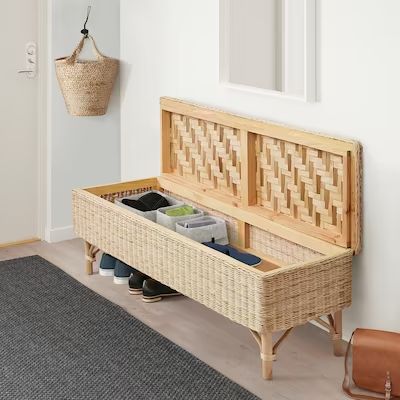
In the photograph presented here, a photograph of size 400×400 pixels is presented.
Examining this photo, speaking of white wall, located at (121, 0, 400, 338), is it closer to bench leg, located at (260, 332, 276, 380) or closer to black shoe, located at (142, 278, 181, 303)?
→ bench leg, located at (260, 332, 276, 380)

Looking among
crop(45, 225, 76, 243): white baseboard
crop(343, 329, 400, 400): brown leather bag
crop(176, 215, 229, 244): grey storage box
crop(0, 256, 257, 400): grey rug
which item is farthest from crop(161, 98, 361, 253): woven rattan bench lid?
crop(45, 225, 76, 243): white baseboard

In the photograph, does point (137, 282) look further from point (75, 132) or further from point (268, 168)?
point (75, 132)

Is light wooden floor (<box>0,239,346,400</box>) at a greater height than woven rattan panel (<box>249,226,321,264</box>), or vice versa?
woven rattan panel (<box>249,226,321,264</box>)

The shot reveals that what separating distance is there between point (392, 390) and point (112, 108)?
243 centimetres

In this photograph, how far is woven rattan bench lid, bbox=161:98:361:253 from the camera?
123 inches

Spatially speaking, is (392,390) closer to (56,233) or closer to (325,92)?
(325,92)

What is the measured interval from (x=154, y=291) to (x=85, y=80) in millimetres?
1182

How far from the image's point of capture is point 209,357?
10.6ft

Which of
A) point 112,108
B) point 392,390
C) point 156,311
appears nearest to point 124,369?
point 156,311

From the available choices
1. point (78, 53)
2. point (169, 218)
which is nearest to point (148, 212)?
point (169, 218)

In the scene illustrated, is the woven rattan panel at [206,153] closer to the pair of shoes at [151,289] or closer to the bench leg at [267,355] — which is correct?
the pair of shoes at [151,289]

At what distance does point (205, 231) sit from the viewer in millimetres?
3602

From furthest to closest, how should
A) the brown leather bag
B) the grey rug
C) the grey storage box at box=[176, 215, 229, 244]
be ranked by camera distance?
1. the grey storage box at box=[176, 215, 229, 244]
2. the grey rug
3. the brown leather bag

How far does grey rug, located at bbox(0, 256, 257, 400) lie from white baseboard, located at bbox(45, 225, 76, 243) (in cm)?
71
